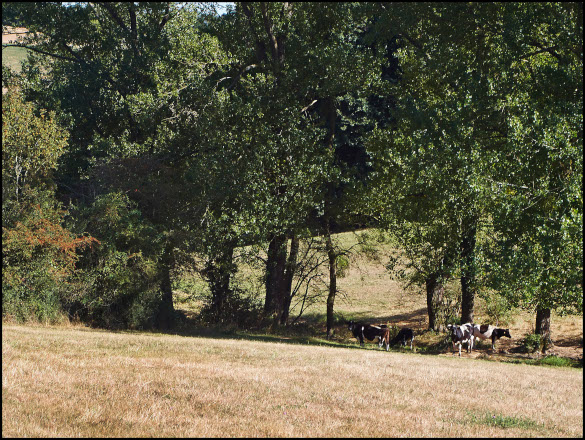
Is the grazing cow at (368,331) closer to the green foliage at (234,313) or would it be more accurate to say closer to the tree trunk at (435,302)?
the tree trunk at (435,302)

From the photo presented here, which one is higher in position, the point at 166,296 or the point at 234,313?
the point at 166,296

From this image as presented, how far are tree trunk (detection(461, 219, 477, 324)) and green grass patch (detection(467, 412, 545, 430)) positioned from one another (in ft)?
31.8

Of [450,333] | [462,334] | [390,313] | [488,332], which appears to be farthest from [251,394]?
[390,313]

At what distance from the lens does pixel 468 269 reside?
20.0 m

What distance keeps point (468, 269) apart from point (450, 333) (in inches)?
227

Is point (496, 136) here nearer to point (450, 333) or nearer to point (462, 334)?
point (462, 334)

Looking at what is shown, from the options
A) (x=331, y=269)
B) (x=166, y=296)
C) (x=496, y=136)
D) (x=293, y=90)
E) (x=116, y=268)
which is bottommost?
(x=166, y=296)

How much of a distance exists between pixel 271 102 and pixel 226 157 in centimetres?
328

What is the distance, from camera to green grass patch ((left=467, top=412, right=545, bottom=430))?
839 cm

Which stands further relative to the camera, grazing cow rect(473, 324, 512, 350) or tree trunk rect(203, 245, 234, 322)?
tree trunk rect(203, 245, 234, 322)

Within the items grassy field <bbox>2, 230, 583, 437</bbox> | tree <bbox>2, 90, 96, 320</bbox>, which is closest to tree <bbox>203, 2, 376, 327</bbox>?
tree <bbox>2, 90, 96, 320</bbox>

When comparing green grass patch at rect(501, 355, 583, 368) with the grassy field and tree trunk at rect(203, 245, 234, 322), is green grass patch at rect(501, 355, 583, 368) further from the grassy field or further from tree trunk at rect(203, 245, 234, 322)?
tree trunk at rect(203, 245, 234, 322)

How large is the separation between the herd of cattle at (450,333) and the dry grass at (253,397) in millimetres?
9073

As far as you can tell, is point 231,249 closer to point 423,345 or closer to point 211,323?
point 211,323
